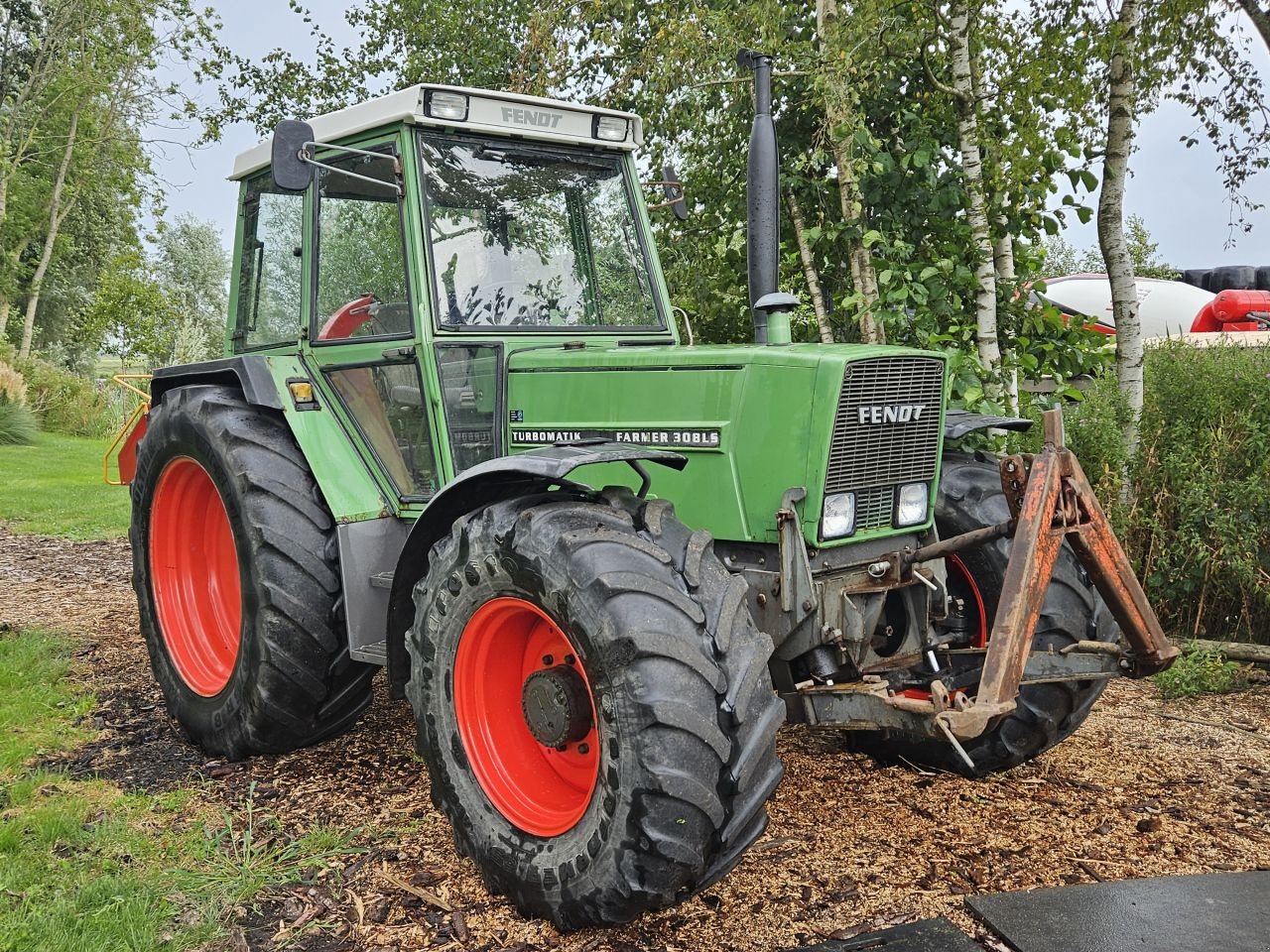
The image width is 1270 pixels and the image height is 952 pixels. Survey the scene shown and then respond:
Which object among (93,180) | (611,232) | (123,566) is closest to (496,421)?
(611,232)

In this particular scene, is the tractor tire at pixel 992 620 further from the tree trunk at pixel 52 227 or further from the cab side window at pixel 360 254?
the tree trunk at pixel 52 227

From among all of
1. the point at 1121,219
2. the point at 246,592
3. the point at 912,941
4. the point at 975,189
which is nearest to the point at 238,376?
the point at 246,592

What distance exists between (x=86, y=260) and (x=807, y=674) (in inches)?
1383

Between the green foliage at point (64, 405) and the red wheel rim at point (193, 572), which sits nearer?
the red wheel rim at point (193, 572)

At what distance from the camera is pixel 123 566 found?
8.73m

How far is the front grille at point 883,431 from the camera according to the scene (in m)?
3.39

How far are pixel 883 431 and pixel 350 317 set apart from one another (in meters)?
2.13

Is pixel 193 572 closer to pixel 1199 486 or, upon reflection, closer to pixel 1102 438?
pixel 1102 438

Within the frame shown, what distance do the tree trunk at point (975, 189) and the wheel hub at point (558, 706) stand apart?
3874 millimetres

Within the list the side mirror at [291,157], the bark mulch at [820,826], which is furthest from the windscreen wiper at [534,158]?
the bark mulch at [820,826]

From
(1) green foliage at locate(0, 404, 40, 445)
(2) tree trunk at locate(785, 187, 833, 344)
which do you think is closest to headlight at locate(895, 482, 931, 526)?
(2) tree trunk at locate(785, 187, 833, 344)

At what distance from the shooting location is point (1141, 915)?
298 cm

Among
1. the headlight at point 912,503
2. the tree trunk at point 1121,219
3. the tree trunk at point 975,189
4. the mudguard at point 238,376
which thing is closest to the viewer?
the headlight at point 912,503

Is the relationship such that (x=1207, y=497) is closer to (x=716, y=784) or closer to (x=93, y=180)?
(x=716, y=784)
